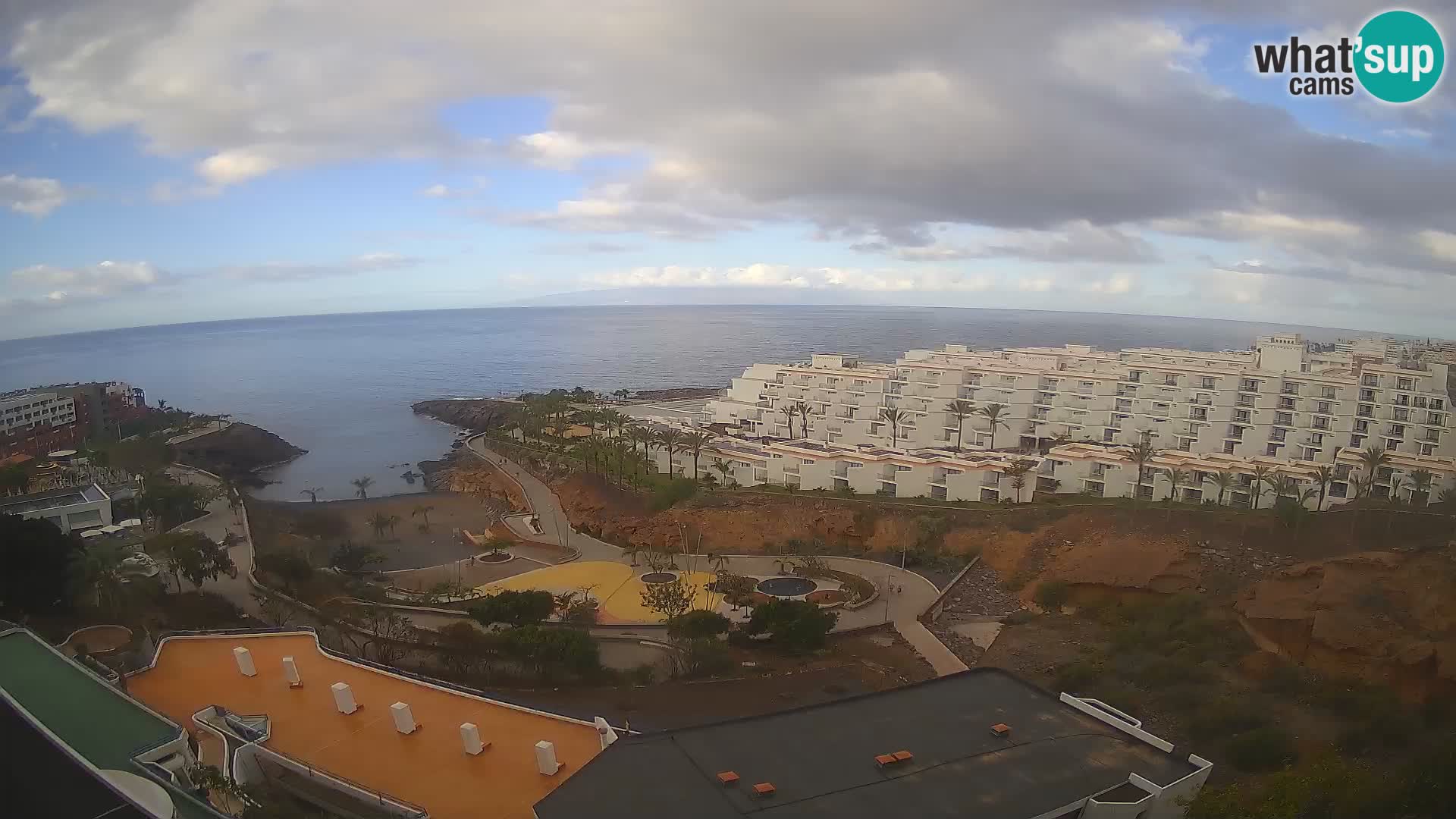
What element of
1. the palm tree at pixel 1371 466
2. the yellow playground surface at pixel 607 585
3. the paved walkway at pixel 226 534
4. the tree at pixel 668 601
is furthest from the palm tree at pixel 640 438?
the palm tree at pixel 1371 466

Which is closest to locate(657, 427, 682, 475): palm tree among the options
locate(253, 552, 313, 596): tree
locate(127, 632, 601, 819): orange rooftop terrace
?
locate(253, 552, 313, 596): tree

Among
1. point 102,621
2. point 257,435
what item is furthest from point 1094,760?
point 257,435

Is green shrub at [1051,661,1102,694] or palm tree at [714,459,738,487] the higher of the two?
palm tree at [714,459,738,487]

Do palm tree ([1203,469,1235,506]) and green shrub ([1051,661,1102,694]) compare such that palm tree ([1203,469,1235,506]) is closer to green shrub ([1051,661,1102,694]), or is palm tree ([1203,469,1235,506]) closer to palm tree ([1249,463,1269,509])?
palm tree ([1249,463,1269,509])

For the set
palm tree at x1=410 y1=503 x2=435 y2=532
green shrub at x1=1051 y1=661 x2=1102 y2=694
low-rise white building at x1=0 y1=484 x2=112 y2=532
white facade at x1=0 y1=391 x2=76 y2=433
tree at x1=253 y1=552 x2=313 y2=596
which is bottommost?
palm tree at x1=410 y1=503 x2=435 y2=532

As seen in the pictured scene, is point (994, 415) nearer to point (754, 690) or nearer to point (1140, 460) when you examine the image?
point (1140, 460)

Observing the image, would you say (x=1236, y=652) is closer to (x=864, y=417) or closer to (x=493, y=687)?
(x=493, y=687)

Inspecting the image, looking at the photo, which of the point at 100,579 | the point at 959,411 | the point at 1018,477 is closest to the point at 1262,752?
the point at 1018,477
